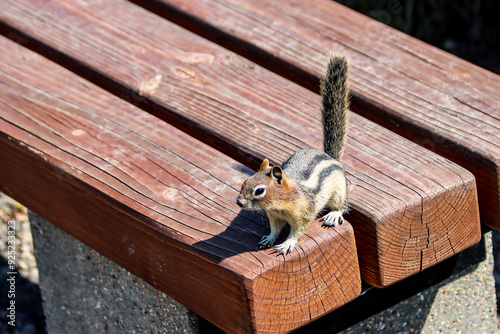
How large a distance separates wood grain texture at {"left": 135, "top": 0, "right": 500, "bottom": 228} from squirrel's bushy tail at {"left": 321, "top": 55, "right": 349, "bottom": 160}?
0.76 ft

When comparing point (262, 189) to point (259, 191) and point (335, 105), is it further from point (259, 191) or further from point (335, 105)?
point (335, 105)

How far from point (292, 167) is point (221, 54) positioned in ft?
2.09

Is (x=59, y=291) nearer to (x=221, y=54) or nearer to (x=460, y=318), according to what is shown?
(x=221, y=54)

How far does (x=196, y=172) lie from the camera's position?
5.26 feet

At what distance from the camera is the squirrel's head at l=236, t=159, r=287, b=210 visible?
142cm

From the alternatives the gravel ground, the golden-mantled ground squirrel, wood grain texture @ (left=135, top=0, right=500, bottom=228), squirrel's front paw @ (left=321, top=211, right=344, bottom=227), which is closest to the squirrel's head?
the golden-mantled ground squirrel

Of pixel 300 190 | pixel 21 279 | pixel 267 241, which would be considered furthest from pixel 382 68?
pixel 21 279

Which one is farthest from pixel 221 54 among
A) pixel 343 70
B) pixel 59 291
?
pixel 59 291

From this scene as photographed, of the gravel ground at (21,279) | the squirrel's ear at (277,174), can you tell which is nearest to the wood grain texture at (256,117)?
the squirrel's ear at (277,174)

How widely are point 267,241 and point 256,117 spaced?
0.49 meters

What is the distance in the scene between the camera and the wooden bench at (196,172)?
1.39 metres

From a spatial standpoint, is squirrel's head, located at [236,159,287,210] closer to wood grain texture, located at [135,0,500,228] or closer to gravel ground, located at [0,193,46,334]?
wood grain texture, located at [135,0,500,228]

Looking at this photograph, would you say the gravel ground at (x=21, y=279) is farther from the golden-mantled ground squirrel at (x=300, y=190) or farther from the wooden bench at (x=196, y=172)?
the golden-mantled ground squirrel at (x=300, y=190)

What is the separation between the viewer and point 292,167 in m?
1.54
